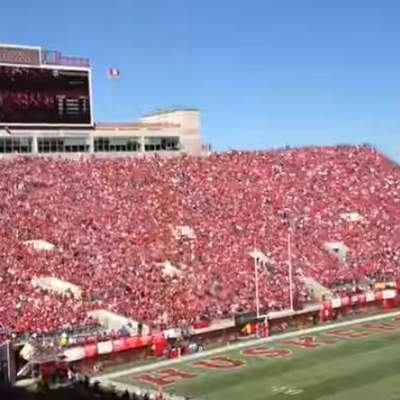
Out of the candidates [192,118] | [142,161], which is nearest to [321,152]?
[192,118]

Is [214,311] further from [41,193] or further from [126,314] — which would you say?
[41,193]

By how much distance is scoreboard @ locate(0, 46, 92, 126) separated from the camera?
152 feet

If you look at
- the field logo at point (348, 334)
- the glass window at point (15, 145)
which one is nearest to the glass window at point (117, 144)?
the glass window at point (15, 145)

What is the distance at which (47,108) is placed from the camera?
4772 centimetres

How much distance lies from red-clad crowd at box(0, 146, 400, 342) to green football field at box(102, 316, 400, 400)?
12.9 feet

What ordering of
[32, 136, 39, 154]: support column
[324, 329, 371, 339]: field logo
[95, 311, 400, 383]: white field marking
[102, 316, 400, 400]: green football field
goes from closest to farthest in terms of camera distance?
[102, 316, 400, 400]: green football field
[95, 311, 400, 383]: white field marking
[324, 329, 371, 339]: field logo
[32, 136, 39, 154]: support column

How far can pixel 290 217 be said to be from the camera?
49562mm

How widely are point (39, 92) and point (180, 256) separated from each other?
1372 cm

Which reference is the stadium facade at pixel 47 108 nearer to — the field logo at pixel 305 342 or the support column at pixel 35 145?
the support column at pixel 35 145

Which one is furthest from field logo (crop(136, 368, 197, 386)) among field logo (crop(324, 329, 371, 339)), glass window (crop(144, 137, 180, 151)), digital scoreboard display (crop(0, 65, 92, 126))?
glass window (crop(144, 137, 180, 151))

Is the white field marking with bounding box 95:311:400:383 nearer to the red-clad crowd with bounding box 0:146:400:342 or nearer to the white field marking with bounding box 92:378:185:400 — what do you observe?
the white field marking with bounding box 92:378:185:400

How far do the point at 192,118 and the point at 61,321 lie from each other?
28.6 meters

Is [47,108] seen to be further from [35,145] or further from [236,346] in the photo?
[236,346]

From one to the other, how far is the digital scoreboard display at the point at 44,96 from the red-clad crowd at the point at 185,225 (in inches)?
103
